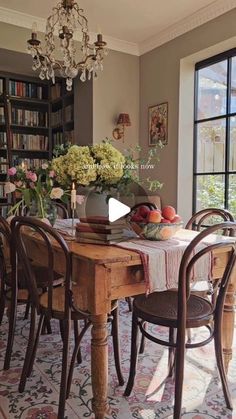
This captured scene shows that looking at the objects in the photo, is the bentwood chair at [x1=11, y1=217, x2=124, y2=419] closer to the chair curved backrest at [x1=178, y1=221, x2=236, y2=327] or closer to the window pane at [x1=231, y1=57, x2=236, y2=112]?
the chair curved backrest at [x1=178, y1=221, x2=236, y2=327]

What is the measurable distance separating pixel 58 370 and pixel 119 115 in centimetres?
305

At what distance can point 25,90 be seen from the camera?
4.70 metres

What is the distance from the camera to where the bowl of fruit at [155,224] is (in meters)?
1.68

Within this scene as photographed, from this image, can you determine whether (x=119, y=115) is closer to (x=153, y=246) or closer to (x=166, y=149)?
(x=166, y=149)

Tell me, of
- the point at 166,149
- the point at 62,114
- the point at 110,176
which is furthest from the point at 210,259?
the point at 62,114

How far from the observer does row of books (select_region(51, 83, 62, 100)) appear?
4730 mm

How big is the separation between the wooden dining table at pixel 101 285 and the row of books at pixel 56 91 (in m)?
3.69

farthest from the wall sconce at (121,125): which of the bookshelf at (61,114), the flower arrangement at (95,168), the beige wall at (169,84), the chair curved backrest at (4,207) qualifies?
the flower arrangement at (95,168)

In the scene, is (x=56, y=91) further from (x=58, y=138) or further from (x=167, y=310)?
(x=167, y=310)

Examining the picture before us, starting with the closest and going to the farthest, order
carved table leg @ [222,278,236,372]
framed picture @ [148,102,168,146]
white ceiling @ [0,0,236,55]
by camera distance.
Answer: carved table leg @ [222,278,236,372] < white ceiling @ [0,0,236,55] < framed picture @ [148,102,168,146]

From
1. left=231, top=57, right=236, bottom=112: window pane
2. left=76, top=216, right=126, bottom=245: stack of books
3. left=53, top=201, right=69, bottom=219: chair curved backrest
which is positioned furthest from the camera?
left=231, top=57, right=236, bottom=112: window pane

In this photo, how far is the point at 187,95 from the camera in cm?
374

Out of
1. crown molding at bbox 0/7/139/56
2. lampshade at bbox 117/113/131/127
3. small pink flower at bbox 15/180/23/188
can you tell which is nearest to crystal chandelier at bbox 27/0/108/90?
small pink flower at bbox 15/180/23/188

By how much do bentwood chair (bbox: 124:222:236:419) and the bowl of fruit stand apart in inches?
6.6
